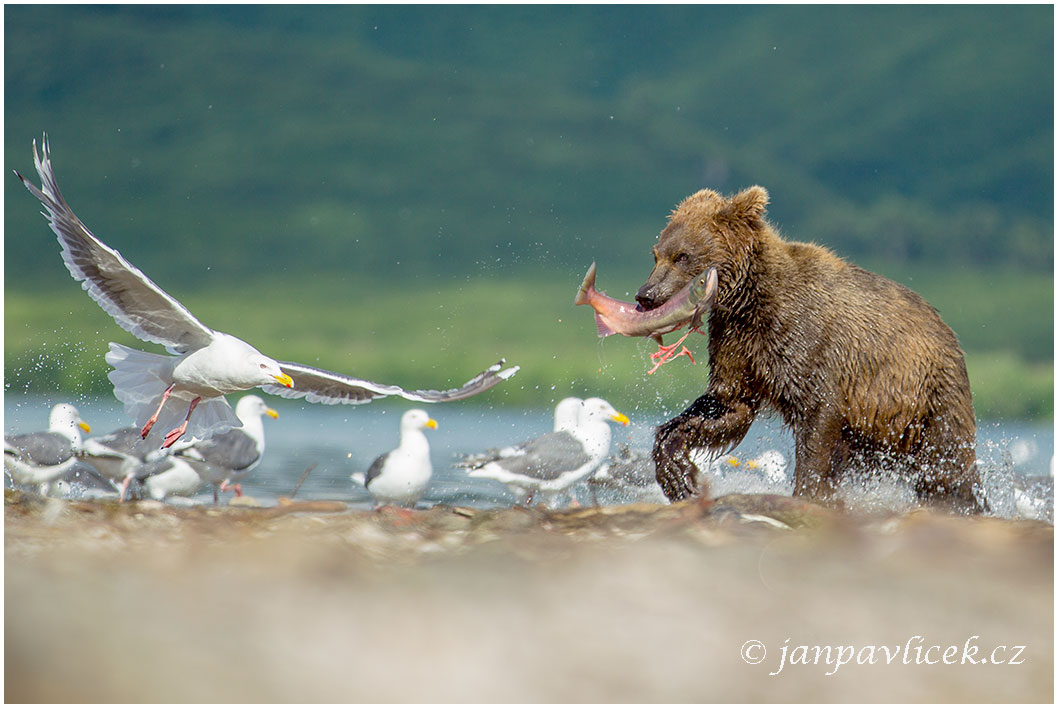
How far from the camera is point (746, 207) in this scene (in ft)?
18.7

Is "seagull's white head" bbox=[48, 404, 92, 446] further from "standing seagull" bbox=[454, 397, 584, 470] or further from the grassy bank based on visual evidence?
the grassy bank

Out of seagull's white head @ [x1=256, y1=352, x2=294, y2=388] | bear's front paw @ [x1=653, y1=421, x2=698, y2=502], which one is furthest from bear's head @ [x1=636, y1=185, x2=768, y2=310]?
seagull's white head @ [x1=256, y1=352, x2=294, y2=388]

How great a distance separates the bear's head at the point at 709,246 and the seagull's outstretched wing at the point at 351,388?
2.74 feet

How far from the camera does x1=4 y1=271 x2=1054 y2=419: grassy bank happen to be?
25.4m

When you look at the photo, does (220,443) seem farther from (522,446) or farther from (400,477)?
(522,446)

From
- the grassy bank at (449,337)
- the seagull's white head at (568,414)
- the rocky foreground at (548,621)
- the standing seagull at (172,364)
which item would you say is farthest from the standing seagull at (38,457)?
the grassy bank at (449,337)

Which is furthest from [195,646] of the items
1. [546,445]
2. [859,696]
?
[546,445]

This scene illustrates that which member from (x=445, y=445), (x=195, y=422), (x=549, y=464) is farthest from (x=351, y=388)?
(x=445, y=445)

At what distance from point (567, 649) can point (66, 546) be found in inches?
82.4

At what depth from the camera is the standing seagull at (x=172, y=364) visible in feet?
18.0

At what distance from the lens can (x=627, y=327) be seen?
553 cm

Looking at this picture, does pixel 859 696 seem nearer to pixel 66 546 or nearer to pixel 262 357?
pixel 66 546

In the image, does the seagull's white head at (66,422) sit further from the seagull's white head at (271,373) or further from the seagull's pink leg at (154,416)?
the seagull's white head at (271,373)

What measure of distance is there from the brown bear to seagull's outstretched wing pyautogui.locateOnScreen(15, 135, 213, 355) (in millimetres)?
2443
